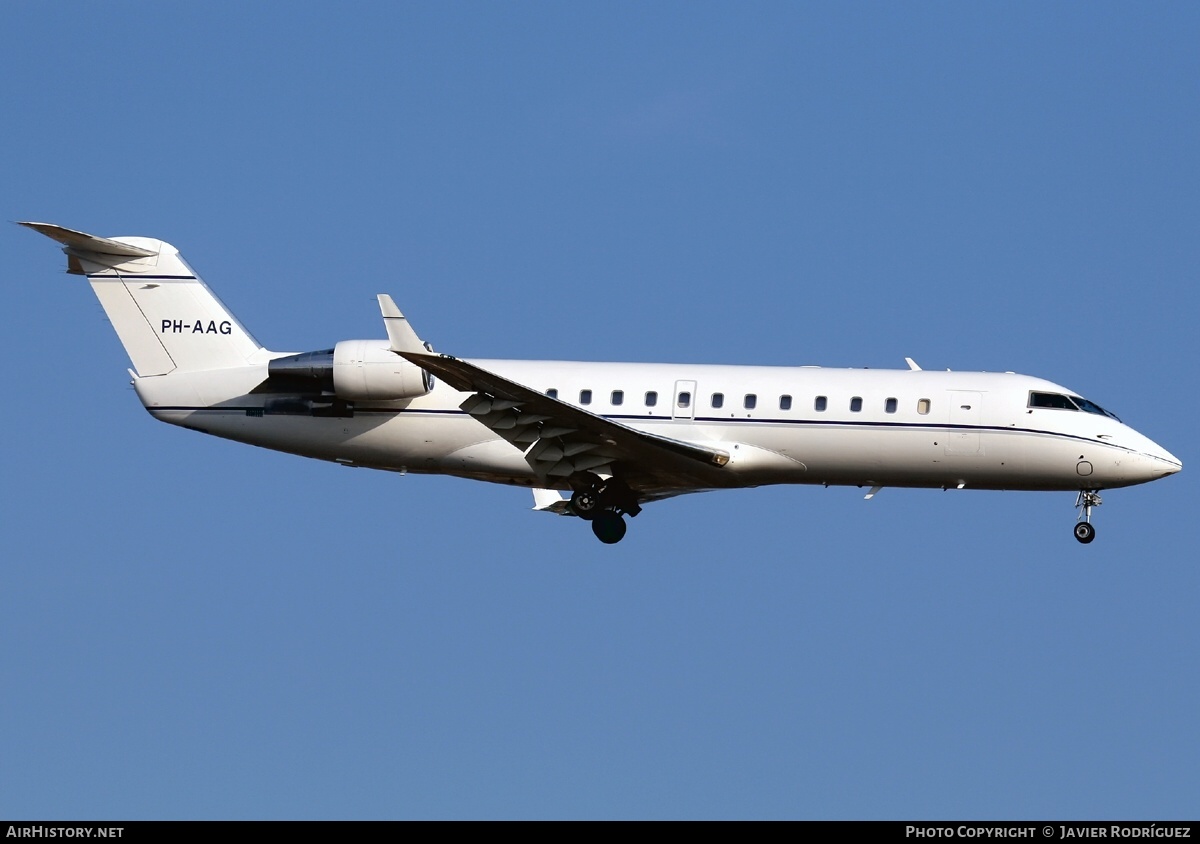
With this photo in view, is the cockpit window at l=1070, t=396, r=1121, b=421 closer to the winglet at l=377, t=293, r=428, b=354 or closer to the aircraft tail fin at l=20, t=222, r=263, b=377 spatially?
the winglet at l=377, t=293, r=428, b=354

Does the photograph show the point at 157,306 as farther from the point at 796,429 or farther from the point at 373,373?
the point at 796,429

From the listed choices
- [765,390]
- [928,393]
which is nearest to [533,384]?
[765,390]

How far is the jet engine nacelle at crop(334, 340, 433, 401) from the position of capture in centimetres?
2589

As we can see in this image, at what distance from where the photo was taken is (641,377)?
2642cm

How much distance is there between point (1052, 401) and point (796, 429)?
165 inches

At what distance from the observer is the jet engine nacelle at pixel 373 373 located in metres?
25.9

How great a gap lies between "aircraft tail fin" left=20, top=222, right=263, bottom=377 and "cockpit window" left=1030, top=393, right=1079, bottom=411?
12.6 meters

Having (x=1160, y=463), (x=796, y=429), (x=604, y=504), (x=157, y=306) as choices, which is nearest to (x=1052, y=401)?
(x=1160, y=463)

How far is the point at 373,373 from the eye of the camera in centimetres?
2591

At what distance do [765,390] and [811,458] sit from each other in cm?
128

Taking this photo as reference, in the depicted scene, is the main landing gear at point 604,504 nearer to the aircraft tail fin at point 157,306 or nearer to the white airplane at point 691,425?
the white airplane at point 691,425

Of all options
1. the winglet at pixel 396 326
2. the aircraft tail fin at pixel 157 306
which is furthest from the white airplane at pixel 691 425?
the winglet at pixel 396 326

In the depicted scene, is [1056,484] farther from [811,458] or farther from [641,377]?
[641,377]

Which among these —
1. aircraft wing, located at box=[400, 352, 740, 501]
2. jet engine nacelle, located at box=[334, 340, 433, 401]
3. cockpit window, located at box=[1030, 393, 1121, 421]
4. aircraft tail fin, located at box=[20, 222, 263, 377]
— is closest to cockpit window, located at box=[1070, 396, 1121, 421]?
cockpit window, located at box=[1030, 393, 1121, 421]
